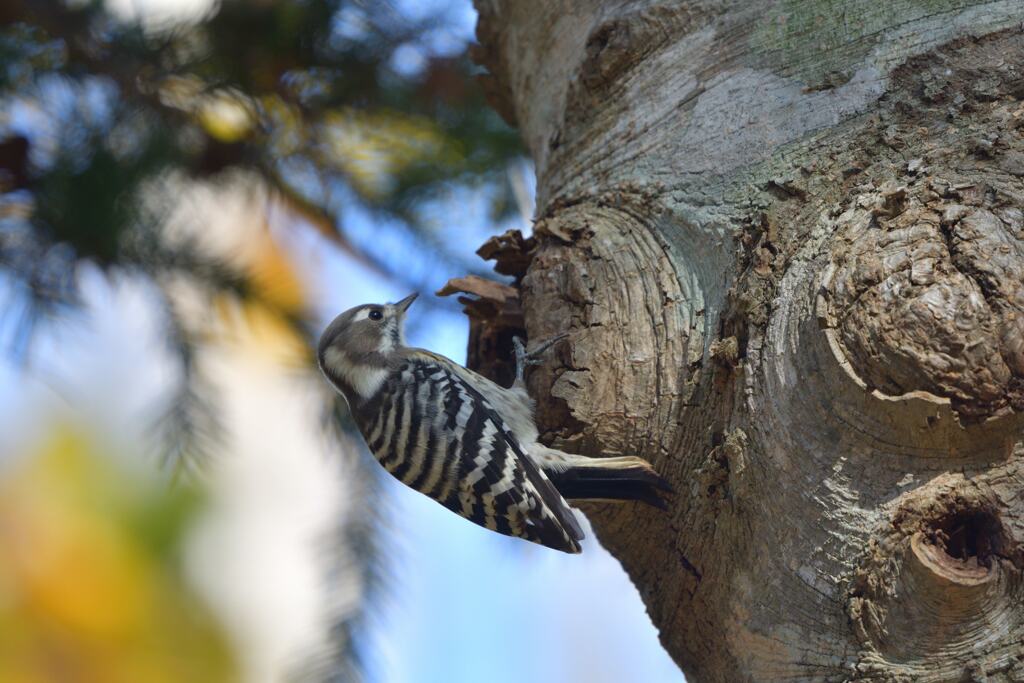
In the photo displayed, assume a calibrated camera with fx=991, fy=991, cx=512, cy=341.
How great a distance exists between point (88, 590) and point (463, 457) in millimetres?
2023

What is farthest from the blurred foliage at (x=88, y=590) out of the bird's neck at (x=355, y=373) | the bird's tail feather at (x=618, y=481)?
the bird's tail feather at (x=618, y=481)

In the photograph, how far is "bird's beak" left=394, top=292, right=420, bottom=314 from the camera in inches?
114

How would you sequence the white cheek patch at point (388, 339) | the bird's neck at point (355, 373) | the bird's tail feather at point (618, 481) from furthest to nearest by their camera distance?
the white cheek patch at point (388, 339), the bird's neck at point (355, 373), the bird's tail feather at point (618, 481)

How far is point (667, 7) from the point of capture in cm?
238

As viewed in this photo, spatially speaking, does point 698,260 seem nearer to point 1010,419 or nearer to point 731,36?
point 731,36

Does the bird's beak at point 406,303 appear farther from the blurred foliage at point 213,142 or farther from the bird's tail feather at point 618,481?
the bird's tail feather at point 618,481

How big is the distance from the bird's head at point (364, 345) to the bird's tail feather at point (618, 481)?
1.13 m

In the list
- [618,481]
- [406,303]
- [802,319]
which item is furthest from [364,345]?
[802,319]

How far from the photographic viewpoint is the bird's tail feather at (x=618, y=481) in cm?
206

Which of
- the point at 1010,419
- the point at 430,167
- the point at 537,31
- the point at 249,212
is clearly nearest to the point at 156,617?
the point at 249,212

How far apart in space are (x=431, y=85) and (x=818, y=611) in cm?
190

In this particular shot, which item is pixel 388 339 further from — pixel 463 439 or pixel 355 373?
pixel 463 439

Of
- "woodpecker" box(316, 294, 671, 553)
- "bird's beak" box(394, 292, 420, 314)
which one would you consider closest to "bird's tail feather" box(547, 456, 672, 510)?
"woodpecker" box(316, 294, 671, 553)

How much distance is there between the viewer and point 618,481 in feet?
6.97
